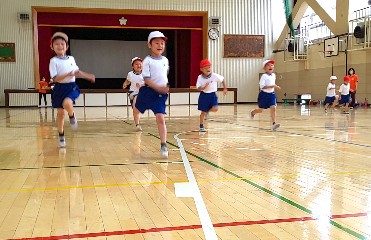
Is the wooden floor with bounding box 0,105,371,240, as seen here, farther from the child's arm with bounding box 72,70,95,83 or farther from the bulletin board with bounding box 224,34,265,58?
the bulletin board with bounding box 224,34,265,58

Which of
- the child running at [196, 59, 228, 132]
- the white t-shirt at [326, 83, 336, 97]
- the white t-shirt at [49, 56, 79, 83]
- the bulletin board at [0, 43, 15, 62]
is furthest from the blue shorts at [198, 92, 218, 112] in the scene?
the bulletin board at [0, 43, 15, 62]

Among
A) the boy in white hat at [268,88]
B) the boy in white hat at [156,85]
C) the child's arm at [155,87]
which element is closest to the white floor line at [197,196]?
the boy in white hat at [156,85]

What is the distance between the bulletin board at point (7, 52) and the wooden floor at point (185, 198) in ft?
56.4

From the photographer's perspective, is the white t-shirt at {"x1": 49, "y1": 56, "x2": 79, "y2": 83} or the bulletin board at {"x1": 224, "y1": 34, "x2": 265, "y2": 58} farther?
the bulletin board at {"x1": 224, "y1": 34, "x2": 265, "y2": 58}

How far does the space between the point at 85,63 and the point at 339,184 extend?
24655 mm

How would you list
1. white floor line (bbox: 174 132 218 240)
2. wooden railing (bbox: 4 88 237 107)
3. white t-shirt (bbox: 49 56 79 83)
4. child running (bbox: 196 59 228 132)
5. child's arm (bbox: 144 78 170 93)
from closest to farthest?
white floor line (bbox: 174 132 218 240)
child's arm (bbox: 144 78 170 93)
white t-shirt (bbox: 49 56 79 83)
child running (bbox: 196 59 228 132)
wooden railing (bbox: 4 88 237 107)

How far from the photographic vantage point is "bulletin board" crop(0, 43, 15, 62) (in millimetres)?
21438

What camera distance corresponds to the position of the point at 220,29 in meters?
23.7

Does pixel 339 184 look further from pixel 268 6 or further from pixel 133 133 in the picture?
pixel 268 6

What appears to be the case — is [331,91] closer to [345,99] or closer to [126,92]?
[345,99]

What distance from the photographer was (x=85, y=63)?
26.5 meters

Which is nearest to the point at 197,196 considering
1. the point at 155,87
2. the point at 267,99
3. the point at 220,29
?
the point at 155,87

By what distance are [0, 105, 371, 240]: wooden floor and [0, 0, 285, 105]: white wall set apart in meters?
17.1

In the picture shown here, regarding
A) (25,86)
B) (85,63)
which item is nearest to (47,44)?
(25,86)
